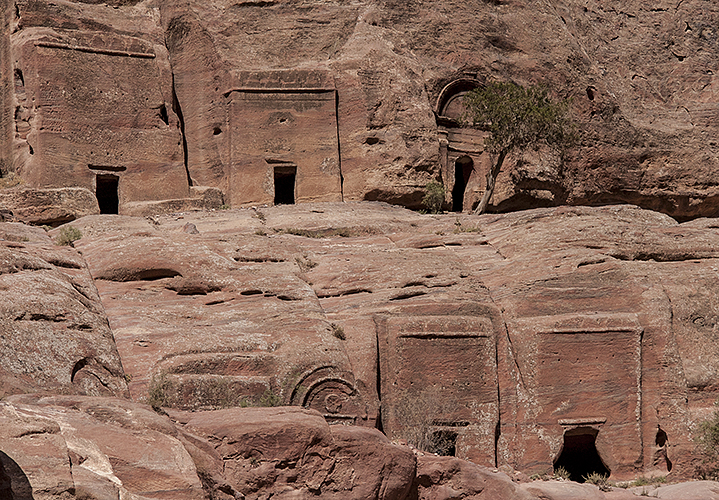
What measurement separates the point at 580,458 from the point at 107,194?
16.8 meters

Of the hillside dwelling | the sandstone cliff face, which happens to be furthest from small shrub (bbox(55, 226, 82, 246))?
the hillside dwelling

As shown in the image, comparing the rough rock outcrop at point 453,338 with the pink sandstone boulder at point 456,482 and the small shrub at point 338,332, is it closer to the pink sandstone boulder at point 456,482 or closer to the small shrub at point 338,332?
the small shrub at point 338,332

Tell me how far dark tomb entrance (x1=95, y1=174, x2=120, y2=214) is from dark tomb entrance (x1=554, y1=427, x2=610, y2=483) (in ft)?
50.3

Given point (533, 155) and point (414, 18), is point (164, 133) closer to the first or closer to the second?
point (414, 18)

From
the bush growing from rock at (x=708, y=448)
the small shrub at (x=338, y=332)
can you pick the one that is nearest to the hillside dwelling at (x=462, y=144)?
the small shrub at (x=338, y=332)

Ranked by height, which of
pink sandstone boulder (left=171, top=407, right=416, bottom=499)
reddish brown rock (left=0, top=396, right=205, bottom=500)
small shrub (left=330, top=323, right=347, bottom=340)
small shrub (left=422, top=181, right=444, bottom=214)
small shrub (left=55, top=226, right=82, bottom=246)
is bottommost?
pink sandstone boulder (left=171, top=407, right=416, bottom=499)

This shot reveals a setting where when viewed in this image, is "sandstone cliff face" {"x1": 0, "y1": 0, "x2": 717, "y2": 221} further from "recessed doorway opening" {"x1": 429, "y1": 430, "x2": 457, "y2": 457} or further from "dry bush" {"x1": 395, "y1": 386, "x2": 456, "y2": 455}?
"recessed doorway opening" {"x1": 429, "y1": 430, "x2": 457, "y2": 457}

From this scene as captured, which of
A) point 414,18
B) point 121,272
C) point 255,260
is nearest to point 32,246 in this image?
point 121,272

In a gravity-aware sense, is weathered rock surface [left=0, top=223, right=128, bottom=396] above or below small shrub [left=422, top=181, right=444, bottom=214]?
below

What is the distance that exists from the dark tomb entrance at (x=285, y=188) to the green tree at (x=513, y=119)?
5781 millimetres

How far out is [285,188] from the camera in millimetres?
29656

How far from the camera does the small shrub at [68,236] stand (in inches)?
785

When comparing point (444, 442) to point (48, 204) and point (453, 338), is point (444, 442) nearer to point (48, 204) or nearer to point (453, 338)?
point (453, 338)

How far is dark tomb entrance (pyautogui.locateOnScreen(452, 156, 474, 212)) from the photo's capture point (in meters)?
30.4
